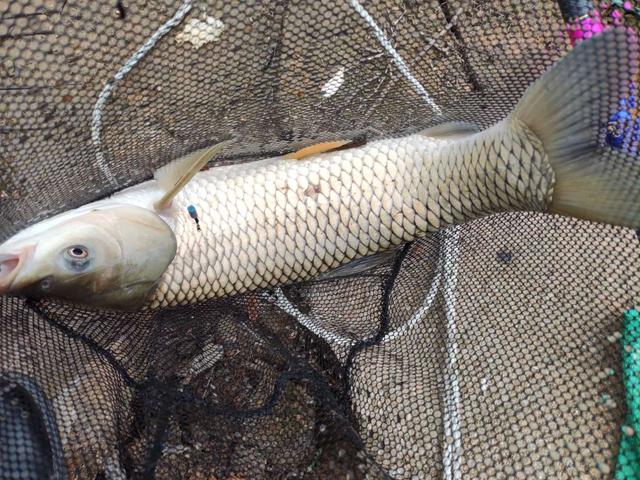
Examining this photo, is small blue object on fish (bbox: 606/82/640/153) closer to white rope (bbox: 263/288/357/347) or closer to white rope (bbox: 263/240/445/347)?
white rope (bbox: 263/240/445/347)

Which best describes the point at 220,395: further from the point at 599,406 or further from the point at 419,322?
the point at 599,406

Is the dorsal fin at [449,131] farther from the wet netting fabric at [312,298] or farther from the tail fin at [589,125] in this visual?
the tail fin at [589,125]

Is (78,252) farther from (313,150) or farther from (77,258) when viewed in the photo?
(313,150)

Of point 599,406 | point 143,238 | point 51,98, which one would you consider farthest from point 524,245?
point 51,98

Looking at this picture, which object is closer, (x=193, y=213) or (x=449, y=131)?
(x=193, y=213)

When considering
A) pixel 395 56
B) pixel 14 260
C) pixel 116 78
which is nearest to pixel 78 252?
pixel 14 260

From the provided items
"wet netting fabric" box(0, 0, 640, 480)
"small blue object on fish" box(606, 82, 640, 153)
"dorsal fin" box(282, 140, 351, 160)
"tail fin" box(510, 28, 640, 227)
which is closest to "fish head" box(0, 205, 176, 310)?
"wet netting fabric" box(0, 0, 640, 480)

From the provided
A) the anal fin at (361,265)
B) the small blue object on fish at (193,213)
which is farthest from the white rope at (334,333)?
the small blue object on fish at (193,213)
